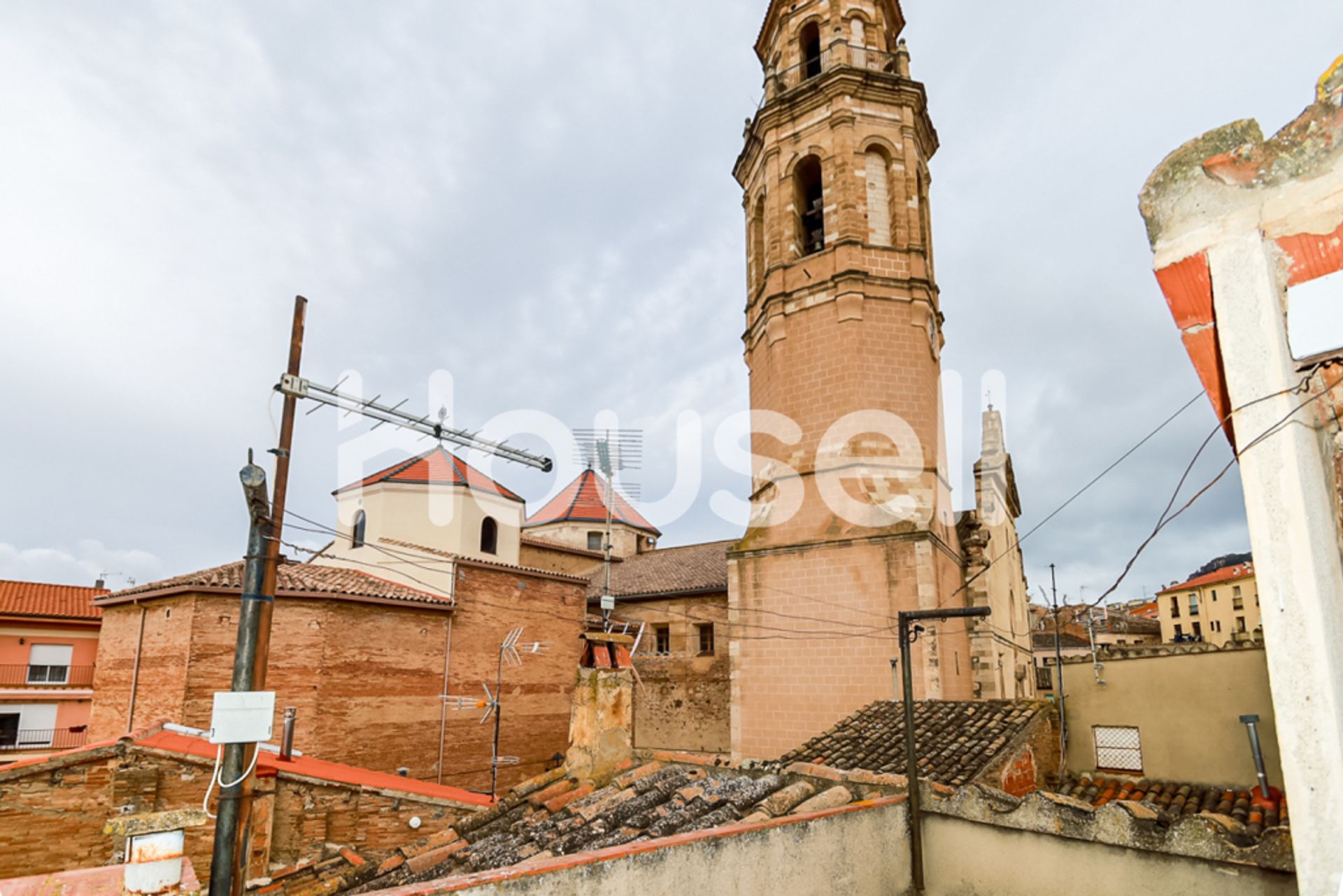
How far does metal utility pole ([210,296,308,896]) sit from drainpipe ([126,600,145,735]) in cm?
1354

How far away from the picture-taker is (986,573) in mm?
18328

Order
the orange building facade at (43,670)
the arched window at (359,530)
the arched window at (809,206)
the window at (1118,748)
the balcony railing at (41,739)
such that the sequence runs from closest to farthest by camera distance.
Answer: the window at (1118,748) → the arched window at (809,206) → the arched window at (359,530) → the balcony railing at (41,739) → the orange building facade at (43,670)

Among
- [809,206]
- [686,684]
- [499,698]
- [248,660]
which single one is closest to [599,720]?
[248,660]

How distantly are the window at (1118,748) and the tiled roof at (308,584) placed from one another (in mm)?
15073

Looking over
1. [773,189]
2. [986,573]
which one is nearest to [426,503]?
[773,189]

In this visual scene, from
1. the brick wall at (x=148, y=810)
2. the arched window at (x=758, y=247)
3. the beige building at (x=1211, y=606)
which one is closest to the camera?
the brick wall at (x=148, y=810)

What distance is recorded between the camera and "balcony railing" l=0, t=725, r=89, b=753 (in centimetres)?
2723

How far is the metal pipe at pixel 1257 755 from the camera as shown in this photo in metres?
8.66

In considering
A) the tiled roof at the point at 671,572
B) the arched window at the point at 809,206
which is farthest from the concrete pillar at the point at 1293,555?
the tiled roof at the point at 671,572

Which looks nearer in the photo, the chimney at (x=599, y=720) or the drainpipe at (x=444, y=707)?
the chimney at (x=599, y=720)

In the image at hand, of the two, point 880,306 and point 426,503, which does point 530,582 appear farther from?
point 880,306

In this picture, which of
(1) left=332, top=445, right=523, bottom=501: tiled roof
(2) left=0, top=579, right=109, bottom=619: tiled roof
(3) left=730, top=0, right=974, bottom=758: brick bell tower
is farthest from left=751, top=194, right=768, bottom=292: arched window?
(2) left=0, top=579, right=109, bottom=619: tiled roof

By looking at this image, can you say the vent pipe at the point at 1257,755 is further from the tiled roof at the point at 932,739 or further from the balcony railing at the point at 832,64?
the balcony railing at the point at 832,64

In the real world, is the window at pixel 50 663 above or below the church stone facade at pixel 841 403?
below
